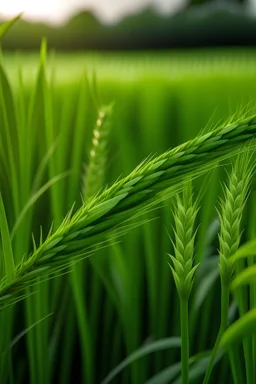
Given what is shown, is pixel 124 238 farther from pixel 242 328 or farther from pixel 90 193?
pixel 242 328

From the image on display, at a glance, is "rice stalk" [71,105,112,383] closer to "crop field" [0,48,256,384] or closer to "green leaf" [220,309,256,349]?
"crop field" [0,48,256,384]

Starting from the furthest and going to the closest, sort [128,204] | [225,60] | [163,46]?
1. [163,46]
2. [225,60]
3. [128,204]

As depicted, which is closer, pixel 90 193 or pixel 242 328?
pixel 242 328

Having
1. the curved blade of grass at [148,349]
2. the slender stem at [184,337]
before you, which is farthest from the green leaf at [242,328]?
the curved blade of grass at [148,349]

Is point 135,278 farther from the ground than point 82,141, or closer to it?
closer to it

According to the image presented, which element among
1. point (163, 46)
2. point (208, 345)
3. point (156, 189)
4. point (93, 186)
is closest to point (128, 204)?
point (156, 189)

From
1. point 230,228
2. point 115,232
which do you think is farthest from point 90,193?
point 230,228

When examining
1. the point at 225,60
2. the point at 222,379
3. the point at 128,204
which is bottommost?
the point at 222,379

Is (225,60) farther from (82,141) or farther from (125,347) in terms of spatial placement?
(125,347)

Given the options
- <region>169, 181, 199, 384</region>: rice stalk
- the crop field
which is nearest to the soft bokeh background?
the crop field

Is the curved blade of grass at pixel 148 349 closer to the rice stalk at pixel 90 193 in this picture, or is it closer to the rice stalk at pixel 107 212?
the rice stalk at pixel 90 193

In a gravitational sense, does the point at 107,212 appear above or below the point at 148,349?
above
